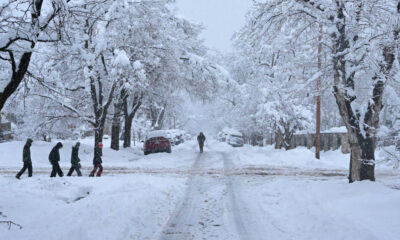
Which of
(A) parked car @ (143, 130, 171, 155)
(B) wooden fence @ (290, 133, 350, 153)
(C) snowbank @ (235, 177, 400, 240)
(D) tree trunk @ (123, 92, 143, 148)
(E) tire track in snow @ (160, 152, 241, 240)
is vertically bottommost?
(E) tire track in snow @ (160, 152, 241, 240)

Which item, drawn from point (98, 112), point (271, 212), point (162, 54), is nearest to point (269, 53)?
point (162, 54)

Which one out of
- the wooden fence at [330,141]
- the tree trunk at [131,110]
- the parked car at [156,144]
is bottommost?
the parked car at [156,144]

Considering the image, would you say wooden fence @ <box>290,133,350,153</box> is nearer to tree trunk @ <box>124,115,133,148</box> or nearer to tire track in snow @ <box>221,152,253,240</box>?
tire track in snow @ <box>221,152,253,240</box>

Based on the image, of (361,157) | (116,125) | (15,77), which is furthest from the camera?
(116,125)

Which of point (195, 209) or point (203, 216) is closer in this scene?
point (203, 216)

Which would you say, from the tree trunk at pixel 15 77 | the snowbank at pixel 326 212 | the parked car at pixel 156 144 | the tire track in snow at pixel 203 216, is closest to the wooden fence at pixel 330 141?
the parked car at pixel 156 144

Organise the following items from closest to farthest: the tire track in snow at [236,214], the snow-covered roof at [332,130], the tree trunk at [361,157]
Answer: the tire track in snow at [236,214] → the tree trunk at [361,157] → the snow-covered roof at [332,130]

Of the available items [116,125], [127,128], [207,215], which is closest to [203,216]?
[207,215]

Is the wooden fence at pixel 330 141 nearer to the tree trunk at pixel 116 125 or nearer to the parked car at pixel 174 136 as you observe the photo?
the parked car at pixel 174 136

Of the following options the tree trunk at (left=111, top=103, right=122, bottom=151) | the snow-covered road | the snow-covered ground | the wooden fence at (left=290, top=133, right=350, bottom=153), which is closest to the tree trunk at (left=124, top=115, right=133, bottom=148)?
the tree trunk at (left=111, top=103, right=122, bottom=151)

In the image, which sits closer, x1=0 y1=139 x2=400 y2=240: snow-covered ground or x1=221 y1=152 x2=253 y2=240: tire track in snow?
x1=0 y1=139 x2=400 y2=240: snow-covered ground

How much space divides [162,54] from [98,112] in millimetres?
5400

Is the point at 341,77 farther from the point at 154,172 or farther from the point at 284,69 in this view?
the point at 284,69

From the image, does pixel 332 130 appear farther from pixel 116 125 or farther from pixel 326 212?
pixel 326 212
